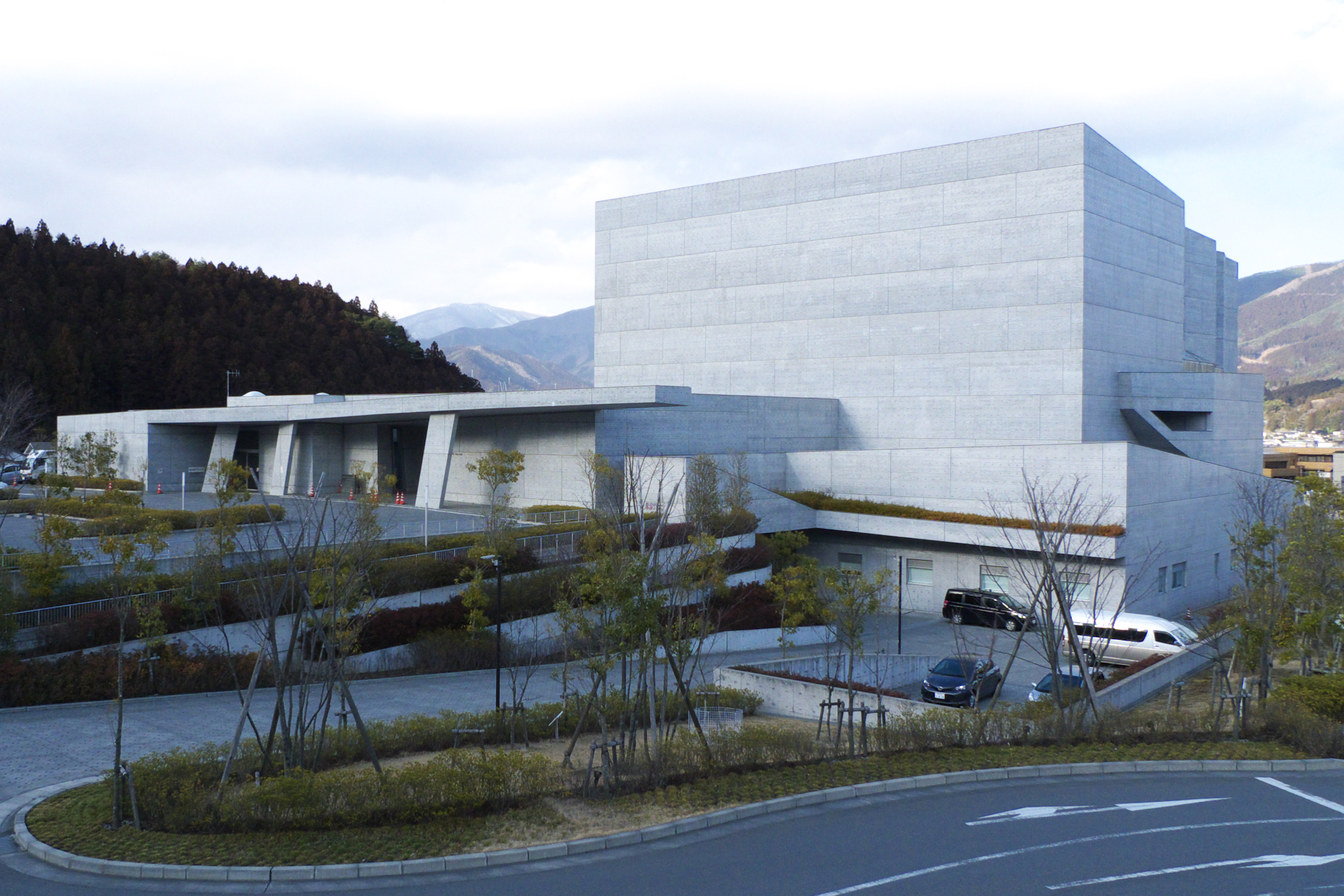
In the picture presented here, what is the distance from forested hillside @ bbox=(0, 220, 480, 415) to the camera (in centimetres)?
7706

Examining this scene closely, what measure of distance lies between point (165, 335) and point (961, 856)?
90272mm

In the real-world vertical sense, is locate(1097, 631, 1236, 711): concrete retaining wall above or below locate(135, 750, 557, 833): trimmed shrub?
below

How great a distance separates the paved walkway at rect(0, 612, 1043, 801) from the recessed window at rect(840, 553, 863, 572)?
31.8 feet

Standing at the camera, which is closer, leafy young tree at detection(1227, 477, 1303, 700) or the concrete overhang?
leafy young tree at detection(1227, 477, 1303, 700)

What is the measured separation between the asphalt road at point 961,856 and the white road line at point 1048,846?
0.8 inches

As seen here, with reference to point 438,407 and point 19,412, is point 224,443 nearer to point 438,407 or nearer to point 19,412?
point 438,407

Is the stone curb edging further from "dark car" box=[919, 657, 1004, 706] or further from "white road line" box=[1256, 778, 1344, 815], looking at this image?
"dark car" box=[919, 657, 1004, 706]

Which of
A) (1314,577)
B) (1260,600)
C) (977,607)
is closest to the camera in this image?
(1260,600)

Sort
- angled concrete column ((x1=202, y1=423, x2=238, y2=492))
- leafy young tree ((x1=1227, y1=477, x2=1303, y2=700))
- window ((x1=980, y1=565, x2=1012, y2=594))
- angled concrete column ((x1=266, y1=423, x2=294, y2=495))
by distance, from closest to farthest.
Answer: leafy young tree ((x1=1227, y1=477, x2=1303, y2=700)), window ((x1=980, y1=565, x2=1012, y2=594)), angled concrete column ((x1=266, y1=423, x2=294, y2=495)), angled concrete column ((x1=202, y1=423, x2=238, y2=492))

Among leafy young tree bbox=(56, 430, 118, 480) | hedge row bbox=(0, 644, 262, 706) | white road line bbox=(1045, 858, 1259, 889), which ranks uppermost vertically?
leafy young tree bbox=(56, 430, 118, 480)

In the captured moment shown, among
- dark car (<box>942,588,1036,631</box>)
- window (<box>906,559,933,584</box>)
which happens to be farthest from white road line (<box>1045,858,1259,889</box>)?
window (<box>906,559,933,584</box>)

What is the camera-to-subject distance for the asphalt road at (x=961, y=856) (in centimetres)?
980

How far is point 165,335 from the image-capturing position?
3329 inches

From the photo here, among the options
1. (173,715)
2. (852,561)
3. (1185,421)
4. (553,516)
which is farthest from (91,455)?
(1185,421)
